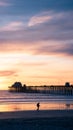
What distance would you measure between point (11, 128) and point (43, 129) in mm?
898

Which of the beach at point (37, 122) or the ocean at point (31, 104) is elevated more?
the ocean at point (31, 104)

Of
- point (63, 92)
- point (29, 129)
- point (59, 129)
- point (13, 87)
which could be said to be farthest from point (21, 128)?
point (13, 87)

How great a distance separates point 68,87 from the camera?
341ft

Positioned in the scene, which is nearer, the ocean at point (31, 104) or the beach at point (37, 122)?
the beach at point (37, 122)

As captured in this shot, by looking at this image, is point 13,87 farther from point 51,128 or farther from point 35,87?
point 51,128

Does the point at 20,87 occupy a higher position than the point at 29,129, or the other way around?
the point at 20,87

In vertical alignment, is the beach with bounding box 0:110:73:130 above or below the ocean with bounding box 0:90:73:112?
below

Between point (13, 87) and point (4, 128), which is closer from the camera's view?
point (4, 128)

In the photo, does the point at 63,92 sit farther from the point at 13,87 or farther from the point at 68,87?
the point at 13,87

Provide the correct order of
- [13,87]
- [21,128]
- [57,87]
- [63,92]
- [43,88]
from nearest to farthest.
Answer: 1. [21,128]
2. [63,92]
3. [57,87]
4. [43,88]
5. [13,87]

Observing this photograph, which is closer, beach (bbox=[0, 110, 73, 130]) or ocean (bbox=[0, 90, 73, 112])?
beach (bbox=[0, 110, 73, 130])

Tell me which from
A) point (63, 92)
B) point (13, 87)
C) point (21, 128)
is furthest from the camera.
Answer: point (13, 87)

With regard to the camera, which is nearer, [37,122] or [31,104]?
[37,122]

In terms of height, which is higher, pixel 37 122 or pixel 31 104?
pixel 31 104
